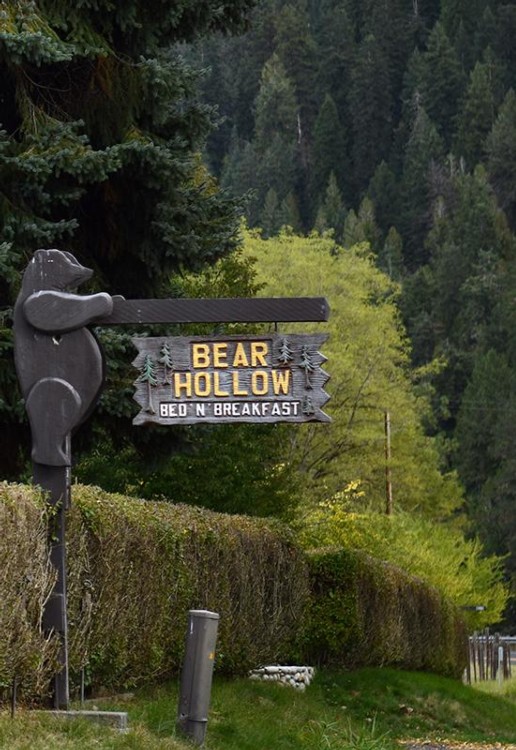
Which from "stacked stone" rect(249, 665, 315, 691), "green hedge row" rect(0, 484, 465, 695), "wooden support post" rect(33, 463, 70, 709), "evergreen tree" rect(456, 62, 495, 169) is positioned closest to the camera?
"green hedge row" rect(0, 484, 465, 695)

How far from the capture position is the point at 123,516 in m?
15.3

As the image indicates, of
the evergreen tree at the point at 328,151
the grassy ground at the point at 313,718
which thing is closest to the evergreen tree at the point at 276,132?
the evergreen tree at the point at 328,151

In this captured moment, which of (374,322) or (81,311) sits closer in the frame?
(81,311)

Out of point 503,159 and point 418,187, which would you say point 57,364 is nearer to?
point 503,159

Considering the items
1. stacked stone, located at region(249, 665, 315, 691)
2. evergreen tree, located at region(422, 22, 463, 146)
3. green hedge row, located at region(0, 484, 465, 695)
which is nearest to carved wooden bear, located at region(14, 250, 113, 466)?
green hedge row, located at region(0, 484, 465, 695)

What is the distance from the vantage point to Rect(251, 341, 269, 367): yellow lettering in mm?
13391

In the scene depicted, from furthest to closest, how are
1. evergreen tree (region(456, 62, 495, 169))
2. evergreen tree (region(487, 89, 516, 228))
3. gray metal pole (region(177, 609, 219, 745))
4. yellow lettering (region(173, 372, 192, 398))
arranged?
evergreen tree (region(456, 62, 495, 169)), evergreen tree (region(487, 89, 516, 228)), yellow lettering (region(173, 372, 192, 398)), gray metal pole (region(177, 609, 219, 745))

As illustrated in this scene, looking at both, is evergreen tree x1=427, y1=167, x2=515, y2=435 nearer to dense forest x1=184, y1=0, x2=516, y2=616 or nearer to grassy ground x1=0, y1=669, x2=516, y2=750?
dense forest x1=184, y1=0, x2=516, y2=616

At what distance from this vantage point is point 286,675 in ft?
73.8

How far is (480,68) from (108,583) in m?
166

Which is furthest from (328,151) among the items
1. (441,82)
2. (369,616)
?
(369,616)

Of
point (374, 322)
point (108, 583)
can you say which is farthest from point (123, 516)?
point (374, 322)

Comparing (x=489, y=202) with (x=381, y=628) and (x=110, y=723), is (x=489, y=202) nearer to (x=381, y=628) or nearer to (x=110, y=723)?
(x=381, y=628)

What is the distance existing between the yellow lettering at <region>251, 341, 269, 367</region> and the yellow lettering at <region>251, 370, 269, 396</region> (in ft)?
0.20
